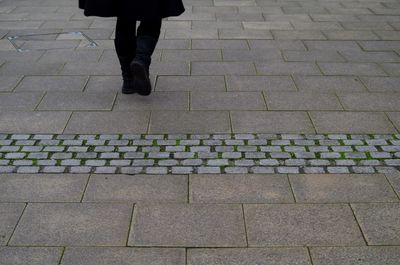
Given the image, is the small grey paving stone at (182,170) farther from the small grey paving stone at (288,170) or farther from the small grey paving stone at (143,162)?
the small grey paving stone at (288,170)

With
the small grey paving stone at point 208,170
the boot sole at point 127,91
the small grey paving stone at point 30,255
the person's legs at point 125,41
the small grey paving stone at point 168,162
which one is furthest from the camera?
the boot sole at point 127,91

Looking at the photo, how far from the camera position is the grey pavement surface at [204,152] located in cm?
267

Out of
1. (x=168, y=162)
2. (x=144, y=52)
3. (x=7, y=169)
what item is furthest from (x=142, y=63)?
(x=7, y=169)

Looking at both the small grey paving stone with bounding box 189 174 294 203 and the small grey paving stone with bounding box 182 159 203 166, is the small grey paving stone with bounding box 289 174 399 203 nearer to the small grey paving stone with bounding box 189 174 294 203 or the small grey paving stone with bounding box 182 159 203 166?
the small grey paving stone with bounding box 189 174 294 203

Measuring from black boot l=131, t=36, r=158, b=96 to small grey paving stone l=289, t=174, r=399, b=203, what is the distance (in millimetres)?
1655

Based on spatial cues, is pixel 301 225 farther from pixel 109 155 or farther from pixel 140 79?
pixel 140 79

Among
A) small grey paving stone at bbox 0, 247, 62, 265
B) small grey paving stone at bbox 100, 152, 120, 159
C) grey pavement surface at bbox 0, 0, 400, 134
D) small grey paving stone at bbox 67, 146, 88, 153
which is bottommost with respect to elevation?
grey pavement surface at bbox 0, 0, 400, 134

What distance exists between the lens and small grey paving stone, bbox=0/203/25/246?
272 centimetres

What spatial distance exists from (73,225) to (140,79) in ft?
5.74

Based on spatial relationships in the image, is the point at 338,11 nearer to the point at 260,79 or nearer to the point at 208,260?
the point at 260,79

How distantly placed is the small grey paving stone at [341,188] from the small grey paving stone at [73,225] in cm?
117

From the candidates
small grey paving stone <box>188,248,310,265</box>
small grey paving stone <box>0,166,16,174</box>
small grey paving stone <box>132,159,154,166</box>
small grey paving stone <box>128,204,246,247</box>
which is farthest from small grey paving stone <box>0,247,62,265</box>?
small grey paving stone <box>132,159,154,166</box>

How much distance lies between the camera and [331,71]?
17.0ft

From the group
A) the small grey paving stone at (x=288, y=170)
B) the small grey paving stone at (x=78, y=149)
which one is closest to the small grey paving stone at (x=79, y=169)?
the small grey paving stone at (x=78, y=149)
